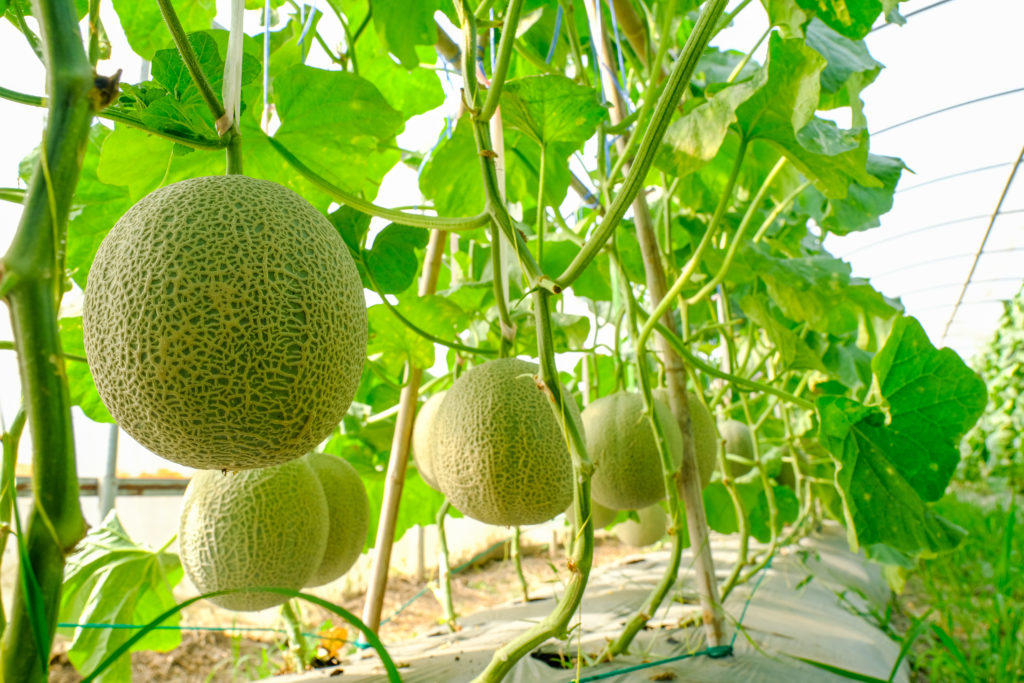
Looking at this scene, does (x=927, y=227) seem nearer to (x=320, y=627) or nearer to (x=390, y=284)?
(x=320, y=627)

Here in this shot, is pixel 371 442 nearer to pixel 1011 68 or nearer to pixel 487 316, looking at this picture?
pixel 487 316

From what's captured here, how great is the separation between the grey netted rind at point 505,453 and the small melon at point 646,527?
4.83 ft

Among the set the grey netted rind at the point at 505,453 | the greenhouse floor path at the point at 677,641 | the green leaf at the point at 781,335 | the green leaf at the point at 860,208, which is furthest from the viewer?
the green leaf at the point at 860,208

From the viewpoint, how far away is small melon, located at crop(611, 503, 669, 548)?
2.29 meters

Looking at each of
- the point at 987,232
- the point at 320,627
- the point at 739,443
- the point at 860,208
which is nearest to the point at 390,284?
the point at 860,208

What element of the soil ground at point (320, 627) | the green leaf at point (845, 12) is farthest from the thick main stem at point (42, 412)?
the green leaf at point (845, 12)

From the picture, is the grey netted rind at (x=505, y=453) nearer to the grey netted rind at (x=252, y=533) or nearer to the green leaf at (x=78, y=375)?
the grey netted rind at (x=252, y=533)

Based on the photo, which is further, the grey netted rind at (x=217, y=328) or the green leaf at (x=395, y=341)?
the green leaf at (x=395, y=341)

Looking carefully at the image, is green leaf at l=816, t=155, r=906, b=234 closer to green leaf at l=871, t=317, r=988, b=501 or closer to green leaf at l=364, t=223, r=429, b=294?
green leaf at l=871, t=317, r=988, b=501

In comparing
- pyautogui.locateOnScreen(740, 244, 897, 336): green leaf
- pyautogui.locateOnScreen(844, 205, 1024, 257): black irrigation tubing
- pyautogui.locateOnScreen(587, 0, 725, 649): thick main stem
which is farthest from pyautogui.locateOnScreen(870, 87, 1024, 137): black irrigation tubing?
pyautogui.locateOnScreen(587, 0, 725, 649): thick main stem

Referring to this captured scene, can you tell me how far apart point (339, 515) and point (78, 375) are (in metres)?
0.44

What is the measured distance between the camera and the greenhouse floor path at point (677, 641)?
1.08 meters

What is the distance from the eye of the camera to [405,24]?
1.14m

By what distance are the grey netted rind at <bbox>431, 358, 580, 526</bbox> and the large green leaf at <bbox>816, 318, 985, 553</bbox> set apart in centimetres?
43
